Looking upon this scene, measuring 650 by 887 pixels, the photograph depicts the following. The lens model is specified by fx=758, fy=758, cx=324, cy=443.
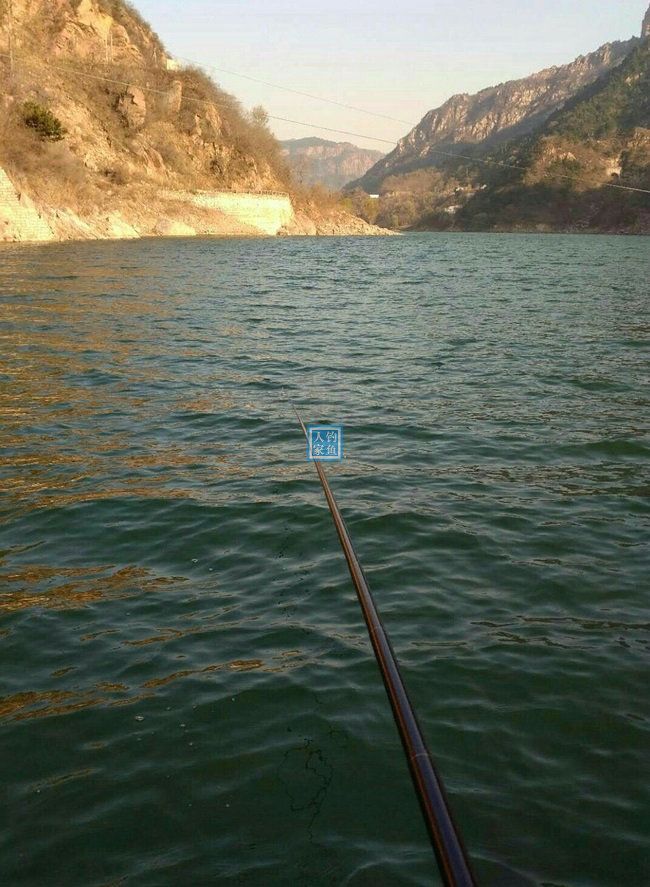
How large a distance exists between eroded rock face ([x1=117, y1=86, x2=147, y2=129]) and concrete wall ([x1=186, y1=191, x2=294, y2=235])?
376 inches

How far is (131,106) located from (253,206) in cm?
1932

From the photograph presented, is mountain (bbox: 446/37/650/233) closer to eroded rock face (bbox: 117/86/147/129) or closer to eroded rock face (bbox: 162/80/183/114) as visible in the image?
eroded rock face (bbox: 162/80/183/114)

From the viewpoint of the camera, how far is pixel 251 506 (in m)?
7.22

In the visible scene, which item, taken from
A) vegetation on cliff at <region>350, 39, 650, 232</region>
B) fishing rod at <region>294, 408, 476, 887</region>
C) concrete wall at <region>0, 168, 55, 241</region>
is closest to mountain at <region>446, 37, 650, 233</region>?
vegetation on cliff at <region>350, 39, 650, 232</region>

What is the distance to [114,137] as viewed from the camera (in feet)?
259

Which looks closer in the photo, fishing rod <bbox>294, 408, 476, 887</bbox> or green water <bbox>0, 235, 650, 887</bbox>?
fishing rod <bbox>294, 408, 476, 887</bbox>

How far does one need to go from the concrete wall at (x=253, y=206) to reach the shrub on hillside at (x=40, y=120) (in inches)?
946

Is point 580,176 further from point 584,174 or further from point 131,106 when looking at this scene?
point 131,106

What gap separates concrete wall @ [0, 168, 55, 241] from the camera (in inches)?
1924

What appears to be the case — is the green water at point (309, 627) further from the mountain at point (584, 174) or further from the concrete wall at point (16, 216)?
the mountain at point (584, 174)

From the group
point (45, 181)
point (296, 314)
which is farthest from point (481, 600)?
point (45, 181)

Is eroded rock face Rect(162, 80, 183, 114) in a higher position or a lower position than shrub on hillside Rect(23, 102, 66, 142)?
higher

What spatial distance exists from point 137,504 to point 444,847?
5.82 metres

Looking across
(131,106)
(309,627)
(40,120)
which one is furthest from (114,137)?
(309,627)
